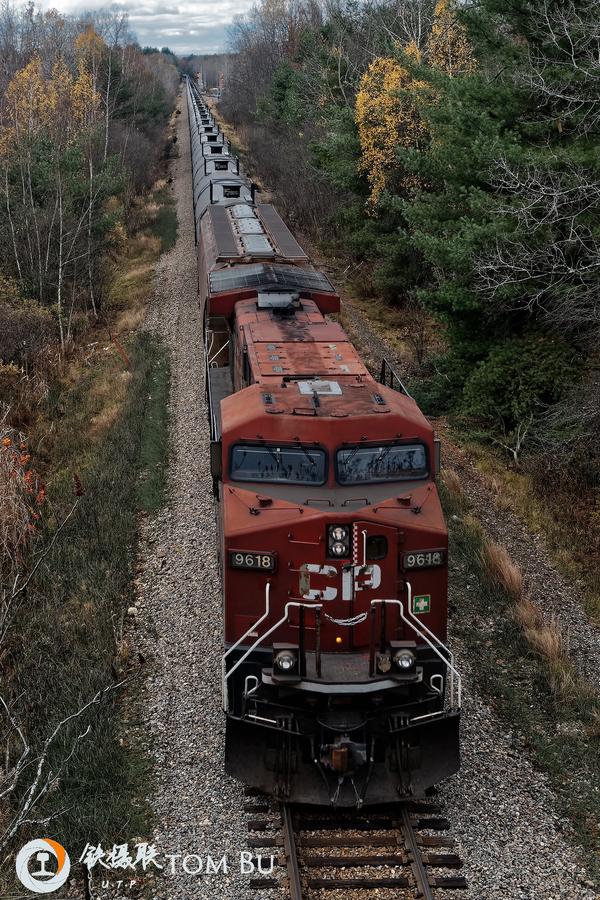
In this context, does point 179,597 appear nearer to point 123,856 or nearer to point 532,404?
point 123,856

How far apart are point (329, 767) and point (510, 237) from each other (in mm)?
11818

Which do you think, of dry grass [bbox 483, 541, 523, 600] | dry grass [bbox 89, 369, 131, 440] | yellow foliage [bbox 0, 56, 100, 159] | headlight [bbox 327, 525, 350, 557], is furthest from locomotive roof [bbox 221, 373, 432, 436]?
yellow foliage [bbox 0, 56, 100, 159]

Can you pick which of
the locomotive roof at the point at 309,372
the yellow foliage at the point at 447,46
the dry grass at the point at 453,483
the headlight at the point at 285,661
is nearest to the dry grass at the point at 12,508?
the locomotive roof at the point at 309,372

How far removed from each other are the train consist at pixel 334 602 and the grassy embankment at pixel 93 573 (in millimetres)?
1761

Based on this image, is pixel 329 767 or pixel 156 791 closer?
pixel 329 767

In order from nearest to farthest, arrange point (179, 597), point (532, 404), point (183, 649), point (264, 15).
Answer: point (183, 649), point (179, 597), point (532, 404), point (264, 15)

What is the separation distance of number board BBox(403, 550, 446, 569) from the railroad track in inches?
108

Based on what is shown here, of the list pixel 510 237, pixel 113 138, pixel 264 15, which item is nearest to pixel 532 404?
pixel 510 237

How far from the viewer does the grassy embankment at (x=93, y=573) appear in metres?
9.46

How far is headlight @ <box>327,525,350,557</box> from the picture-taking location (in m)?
8.89

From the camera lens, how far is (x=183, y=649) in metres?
12.1

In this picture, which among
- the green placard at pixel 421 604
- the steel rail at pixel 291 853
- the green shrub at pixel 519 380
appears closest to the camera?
the steel rail at pixel 291 853

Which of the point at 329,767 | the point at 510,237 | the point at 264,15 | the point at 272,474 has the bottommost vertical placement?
the point at 329,767

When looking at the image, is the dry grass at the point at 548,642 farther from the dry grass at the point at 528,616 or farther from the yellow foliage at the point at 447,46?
the yellow foliage at the point at 447,46
